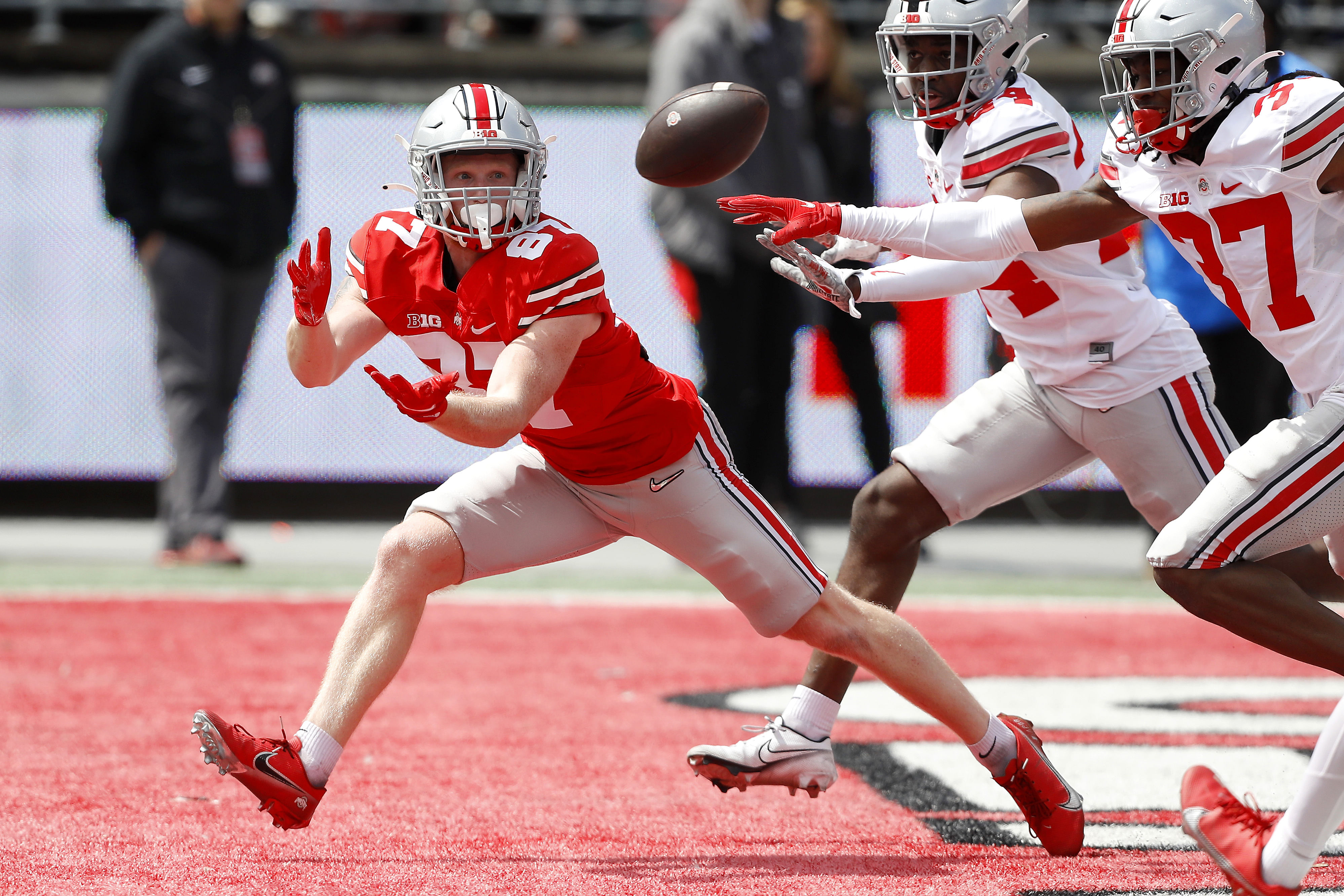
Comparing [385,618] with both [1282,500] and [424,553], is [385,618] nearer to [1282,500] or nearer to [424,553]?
[424,553]

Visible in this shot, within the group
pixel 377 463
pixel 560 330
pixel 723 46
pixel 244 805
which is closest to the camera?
pixel 560 330

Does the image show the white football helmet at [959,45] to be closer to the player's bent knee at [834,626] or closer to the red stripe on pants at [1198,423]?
the red stripe on pants at [1198,423]

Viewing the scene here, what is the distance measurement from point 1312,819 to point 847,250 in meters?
1.57

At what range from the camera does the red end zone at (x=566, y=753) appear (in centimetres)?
296

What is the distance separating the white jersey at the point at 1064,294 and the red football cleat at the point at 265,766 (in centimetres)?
180

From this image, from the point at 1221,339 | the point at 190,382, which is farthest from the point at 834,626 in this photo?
the point at 190,382

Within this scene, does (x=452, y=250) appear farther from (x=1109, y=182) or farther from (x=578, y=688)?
(x=578, y=688)

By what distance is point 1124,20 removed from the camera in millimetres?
3146

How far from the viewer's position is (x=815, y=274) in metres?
3.36

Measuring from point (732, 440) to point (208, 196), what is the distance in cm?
255

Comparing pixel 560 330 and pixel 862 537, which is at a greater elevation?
pixel 560 330

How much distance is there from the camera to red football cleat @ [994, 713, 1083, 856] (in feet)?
10.3

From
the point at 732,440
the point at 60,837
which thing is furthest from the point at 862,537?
the point at 732,440

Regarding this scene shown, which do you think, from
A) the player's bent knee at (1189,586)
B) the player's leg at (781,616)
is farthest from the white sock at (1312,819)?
the player's leg at (781,616)
